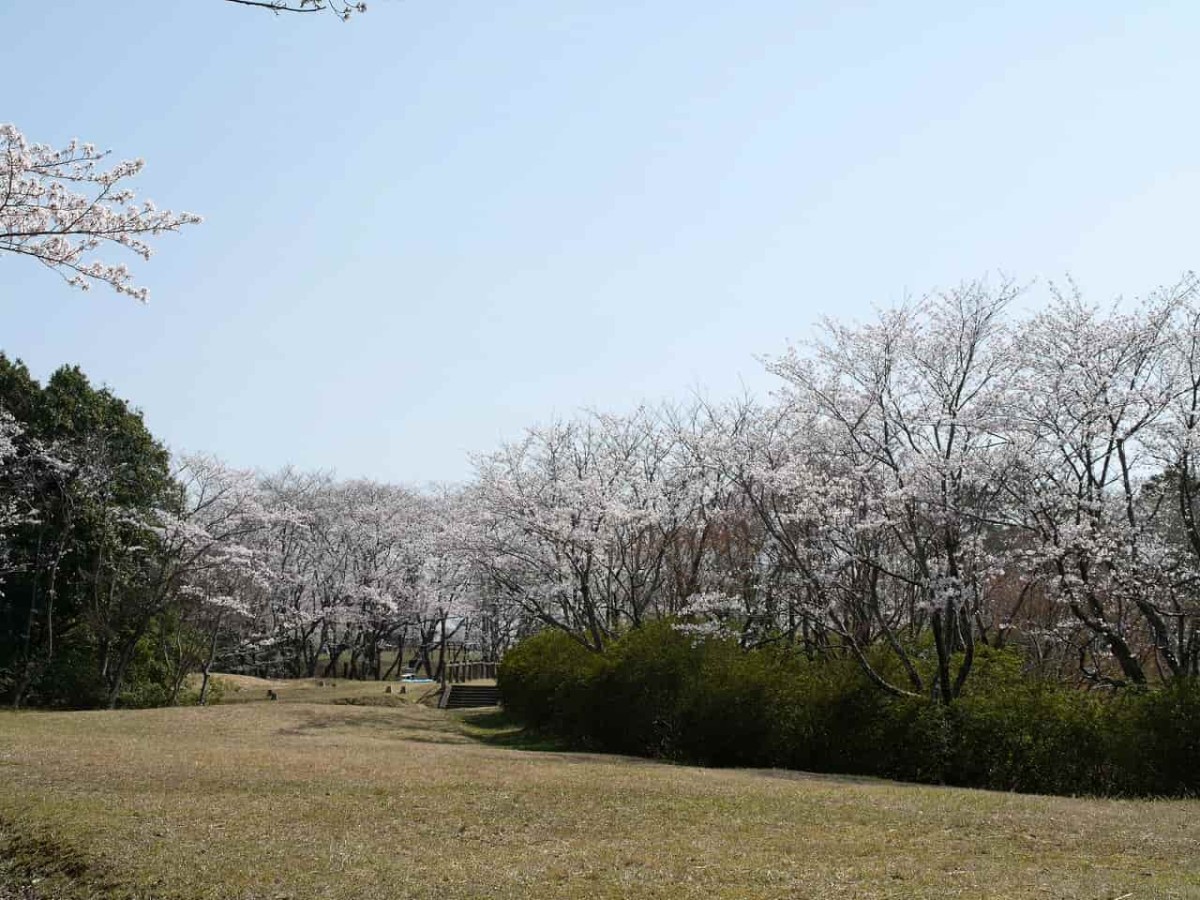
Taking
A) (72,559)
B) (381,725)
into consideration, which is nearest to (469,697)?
(381,725)

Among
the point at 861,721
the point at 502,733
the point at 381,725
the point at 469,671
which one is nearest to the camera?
the point at 861,721

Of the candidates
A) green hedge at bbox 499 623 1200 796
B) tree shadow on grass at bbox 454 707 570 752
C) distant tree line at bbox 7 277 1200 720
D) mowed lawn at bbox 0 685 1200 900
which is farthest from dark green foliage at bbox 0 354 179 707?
mowed lawn at bbox 0 685 1200 900

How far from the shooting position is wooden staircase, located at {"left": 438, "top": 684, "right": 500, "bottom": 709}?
31672 millimetres

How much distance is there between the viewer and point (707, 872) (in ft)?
23.0

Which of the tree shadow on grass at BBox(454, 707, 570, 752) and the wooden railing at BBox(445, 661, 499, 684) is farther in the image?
the wooden railing at BBox(445, 661, 499, 684)

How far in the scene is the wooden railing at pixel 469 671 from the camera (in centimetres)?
3734

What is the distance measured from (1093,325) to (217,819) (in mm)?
13855

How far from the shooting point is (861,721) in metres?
14.9

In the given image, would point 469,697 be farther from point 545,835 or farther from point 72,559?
point 545,835

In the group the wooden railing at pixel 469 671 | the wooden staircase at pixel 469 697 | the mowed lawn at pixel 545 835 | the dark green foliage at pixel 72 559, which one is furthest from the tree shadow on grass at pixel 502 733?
the dark green foliage at pixel 72 559

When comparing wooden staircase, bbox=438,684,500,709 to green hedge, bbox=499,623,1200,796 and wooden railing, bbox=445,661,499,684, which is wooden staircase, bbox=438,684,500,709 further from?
green hedge, bbox=499,623,1200,796

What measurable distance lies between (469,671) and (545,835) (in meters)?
31.5

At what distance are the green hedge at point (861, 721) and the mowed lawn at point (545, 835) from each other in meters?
1.56

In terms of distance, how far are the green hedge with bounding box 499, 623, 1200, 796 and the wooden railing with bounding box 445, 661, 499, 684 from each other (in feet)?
54.2
